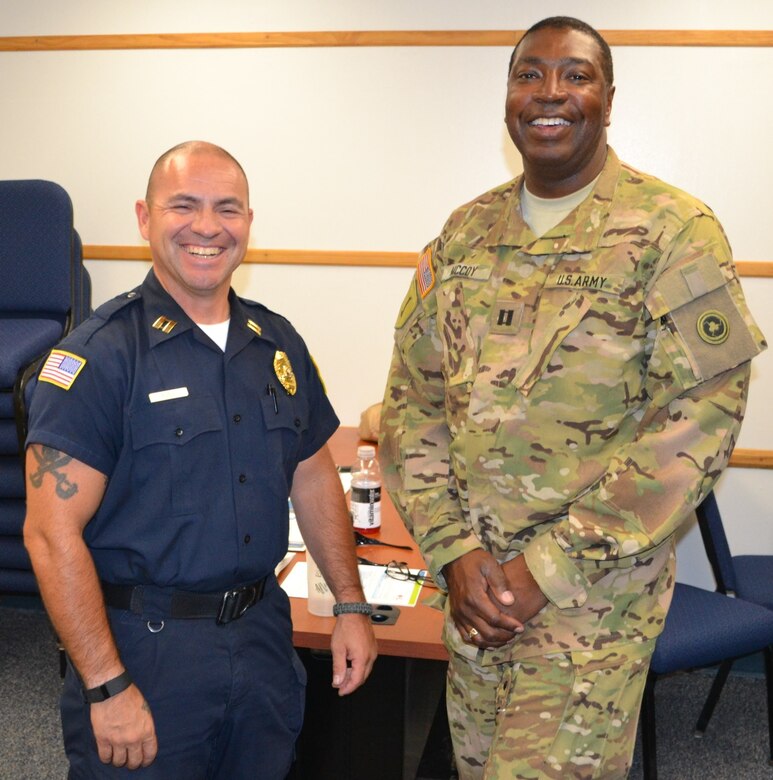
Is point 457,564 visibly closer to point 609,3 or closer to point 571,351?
point 571,351

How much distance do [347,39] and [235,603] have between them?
9.09 ft

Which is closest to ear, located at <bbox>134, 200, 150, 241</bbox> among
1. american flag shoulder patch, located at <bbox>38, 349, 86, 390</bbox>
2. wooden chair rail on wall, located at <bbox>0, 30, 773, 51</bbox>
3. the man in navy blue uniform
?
the man in navy blue uniform

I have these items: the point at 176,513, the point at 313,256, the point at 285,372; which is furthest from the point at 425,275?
the point at 313,256

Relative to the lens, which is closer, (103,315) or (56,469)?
(56,469)

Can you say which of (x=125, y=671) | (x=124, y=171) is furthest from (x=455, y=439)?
(x=124, y=171)

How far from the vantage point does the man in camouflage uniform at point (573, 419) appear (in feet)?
5.07

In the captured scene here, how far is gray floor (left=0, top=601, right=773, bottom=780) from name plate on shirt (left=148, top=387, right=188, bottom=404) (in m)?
1.70

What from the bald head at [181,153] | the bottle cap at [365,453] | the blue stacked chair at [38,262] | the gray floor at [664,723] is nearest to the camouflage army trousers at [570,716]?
the bald head at [181,153]

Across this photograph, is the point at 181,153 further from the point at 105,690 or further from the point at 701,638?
the point at 701,638

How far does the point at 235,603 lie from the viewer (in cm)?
170

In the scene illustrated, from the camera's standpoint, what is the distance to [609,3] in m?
3.67

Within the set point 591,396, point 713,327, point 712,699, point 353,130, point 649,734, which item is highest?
point 353,130

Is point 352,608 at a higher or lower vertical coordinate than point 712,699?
higher

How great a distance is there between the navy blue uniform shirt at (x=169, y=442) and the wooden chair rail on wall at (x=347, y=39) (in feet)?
7.75
